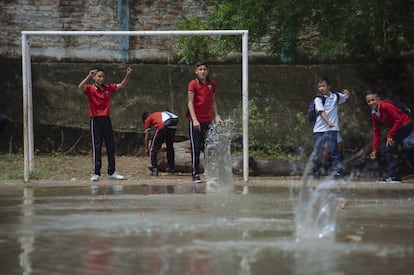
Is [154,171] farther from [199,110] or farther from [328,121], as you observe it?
[328,121]

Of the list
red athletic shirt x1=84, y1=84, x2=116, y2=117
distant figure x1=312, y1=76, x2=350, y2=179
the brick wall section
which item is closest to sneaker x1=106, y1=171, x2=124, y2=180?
red athletic shirt x1=84, y1=84, x2=116, y2=117

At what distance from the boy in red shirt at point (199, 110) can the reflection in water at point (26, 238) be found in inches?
123

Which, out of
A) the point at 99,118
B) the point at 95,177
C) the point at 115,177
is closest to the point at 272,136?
the point at 115,177

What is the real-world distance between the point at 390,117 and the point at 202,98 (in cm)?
283

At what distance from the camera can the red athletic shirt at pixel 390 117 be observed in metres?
14.1

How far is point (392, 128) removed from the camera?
14.2 meters

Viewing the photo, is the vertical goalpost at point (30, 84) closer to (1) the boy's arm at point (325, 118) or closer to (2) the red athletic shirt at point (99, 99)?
(2) the red athletic shirt at point (99, 99)

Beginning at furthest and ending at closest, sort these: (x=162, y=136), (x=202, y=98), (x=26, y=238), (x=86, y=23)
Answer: (x=86, y=23) → (x=162, y=136) → (x=202, y=98) → (x=26, y=238)

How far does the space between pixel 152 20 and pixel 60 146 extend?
294cm

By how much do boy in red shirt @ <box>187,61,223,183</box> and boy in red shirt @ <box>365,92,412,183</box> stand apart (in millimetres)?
2341

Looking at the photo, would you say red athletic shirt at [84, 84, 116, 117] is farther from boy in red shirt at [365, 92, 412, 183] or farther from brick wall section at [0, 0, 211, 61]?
boy in red shirt at [365, 92, 412, 183]

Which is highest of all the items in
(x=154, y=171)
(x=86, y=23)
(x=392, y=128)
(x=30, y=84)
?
(x=86, y=23)

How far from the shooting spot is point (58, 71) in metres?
17.9

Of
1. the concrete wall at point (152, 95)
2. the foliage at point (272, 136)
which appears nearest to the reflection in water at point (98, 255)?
the foliage at point (272, 136)
